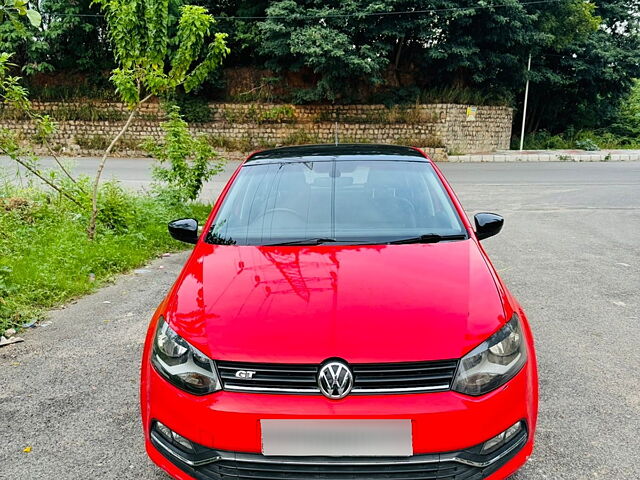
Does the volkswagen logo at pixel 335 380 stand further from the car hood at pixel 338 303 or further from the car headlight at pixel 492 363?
the car headlight at pixel 492 363

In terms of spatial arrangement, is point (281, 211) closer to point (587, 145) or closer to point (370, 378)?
point (370, 378)

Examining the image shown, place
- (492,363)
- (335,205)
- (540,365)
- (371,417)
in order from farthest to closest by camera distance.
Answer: (540,365) → (335,205) → (492,363) → (371,417)

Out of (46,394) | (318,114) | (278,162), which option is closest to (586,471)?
(278,162)

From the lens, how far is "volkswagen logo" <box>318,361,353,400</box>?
1.81m

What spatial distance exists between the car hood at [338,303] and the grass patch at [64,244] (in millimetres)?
2746

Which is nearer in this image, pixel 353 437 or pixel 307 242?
pixel 353 437

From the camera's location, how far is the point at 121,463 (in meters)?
2.43

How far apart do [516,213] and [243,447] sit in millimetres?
8764

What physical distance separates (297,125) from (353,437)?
23319 millimetres

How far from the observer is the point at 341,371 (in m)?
1.82

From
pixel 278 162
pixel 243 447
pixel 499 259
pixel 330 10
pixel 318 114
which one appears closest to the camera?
pixel 243 447

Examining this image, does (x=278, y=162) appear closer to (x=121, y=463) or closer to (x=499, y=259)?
(x=121, y=463)

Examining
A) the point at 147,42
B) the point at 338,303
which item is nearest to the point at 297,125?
the point at 147,42

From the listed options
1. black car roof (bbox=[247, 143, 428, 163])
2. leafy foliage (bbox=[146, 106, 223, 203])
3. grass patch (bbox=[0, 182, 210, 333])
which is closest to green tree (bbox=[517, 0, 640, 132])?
leafy foliage (bbox=[146, 106, 223, 203])
